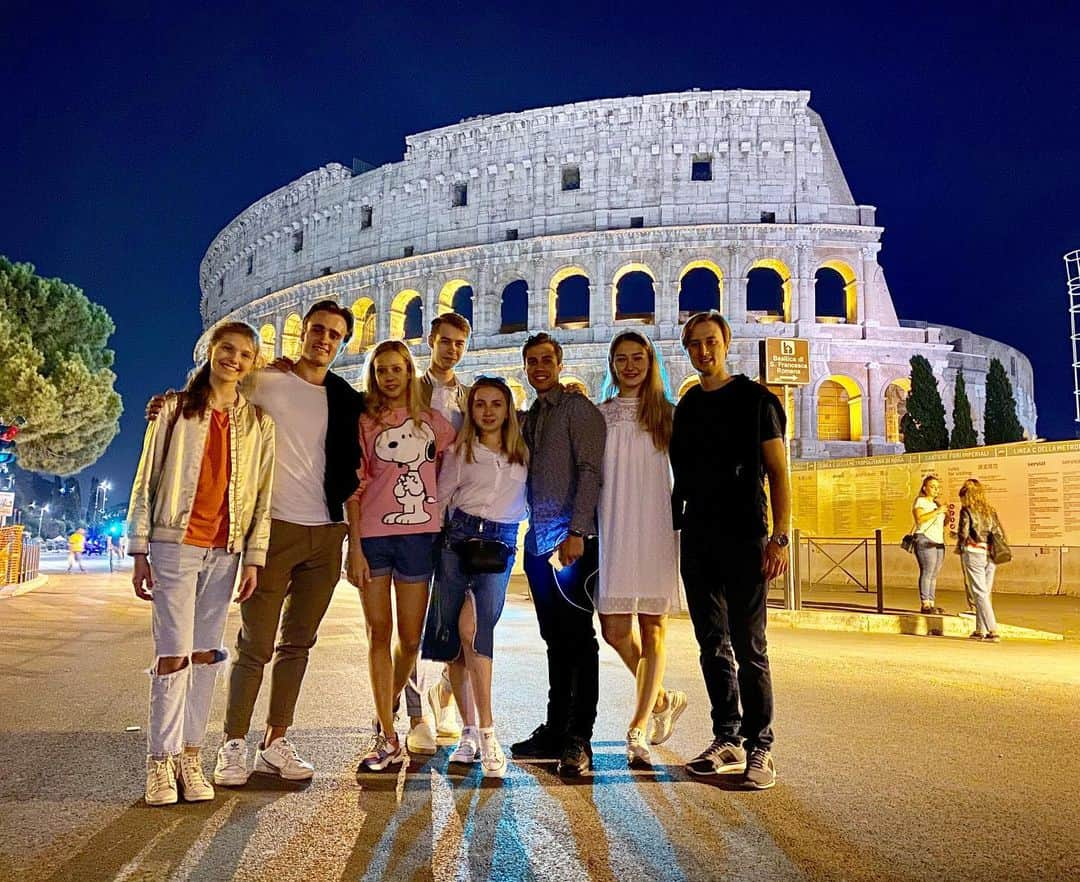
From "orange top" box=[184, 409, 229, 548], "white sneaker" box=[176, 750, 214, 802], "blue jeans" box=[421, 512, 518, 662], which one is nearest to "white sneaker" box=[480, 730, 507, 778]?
"blue jeans" box=[421, 512, 518, 662]

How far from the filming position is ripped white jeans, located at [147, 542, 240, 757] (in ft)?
11.0

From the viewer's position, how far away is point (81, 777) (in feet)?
11.6

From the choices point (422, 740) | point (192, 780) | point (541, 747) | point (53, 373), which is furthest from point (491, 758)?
point (53, 373)

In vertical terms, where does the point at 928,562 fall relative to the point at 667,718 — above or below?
above

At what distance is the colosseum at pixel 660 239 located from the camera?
1117 inches

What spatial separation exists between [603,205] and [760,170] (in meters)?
5.64

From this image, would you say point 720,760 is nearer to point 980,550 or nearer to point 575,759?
point 575,759

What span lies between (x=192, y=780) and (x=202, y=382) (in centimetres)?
165

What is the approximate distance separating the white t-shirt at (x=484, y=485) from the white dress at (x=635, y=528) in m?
0.44

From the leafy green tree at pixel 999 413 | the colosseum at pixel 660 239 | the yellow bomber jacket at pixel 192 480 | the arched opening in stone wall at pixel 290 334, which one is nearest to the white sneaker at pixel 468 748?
the yellow bomber jacket at pixel 192 480

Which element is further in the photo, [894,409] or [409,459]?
[894,409]

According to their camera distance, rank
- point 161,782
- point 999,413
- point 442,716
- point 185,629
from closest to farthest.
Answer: point 161,782 → point 185,629 → point 442,716 → point 999,413

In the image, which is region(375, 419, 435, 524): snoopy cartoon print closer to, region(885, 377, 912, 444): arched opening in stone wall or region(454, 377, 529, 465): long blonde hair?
region(454, 377, 529, 465): long blonde hair

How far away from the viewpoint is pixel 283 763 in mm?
3588
